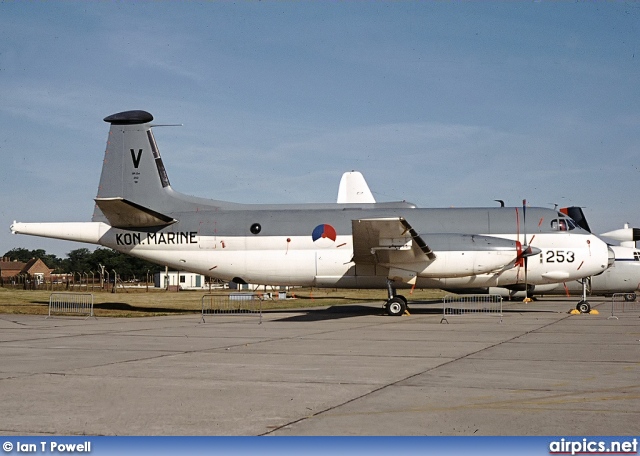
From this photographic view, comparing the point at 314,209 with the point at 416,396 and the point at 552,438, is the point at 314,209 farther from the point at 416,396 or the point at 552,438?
the point at 552,438

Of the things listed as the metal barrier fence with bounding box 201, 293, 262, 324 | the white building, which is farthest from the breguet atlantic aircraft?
the white building

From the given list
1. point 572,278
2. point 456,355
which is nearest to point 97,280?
point 572,278

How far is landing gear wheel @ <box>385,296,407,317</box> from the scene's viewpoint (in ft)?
84.0

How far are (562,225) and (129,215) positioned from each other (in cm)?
1693

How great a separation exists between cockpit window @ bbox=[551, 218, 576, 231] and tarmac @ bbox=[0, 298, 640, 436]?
8220 mm

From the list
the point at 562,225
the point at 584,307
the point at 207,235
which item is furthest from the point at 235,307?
the point at 562,225

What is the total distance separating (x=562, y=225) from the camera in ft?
85.8

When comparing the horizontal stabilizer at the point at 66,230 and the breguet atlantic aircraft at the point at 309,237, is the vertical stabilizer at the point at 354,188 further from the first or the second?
the horizontal stabilizer at the point at 66,230

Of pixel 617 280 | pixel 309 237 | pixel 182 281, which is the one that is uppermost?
pixel 309 237

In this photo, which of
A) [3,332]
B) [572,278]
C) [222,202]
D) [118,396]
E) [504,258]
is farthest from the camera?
[222,202]

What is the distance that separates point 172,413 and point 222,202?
21228 millimetres

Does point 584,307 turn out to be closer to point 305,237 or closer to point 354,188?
point 305,237

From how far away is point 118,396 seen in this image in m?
8.48

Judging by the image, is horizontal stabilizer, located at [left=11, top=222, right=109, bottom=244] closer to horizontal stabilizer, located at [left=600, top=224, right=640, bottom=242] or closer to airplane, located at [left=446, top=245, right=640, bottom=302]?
airplane, located at [left=446, top=245, right=640, bottom=302]
